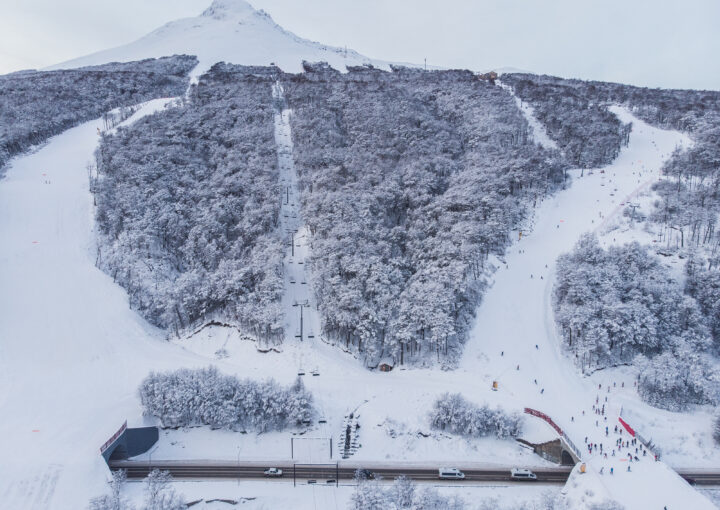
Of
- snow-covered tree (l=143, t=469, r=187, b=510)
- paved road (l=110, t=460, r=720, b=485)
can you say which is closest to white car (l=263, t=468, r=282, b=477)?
paved road (l=110, t=460, r=720, b=485)

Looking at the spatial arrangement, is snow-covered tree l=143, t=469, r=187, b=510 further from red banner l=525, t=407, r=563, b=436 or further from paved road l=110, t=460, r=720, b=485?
red banner l=525, t=407, r=563, b=436

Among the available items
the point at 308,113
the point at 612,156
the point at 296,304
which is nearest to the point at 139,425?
the point at 296,304

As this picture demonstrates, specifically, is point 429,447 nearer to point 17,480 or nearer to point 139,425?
point 139,425

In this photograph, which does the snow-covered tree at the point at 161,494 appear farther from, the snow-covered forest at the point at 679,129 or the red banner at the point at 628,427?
the snow-covered forest at the point at 679,129


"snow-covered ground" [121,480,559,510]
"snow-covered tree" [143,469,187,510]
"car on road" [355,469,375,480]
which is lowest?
"snow-covered ground" [121,480,559,510]

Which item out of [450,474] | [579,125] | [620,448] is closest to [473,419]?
[450,474]

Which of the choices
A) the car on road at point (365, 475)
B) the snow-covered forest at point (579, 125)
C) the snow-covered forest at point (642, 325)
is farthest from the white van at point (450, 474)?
the snow-covered forest at point (579, 125)
